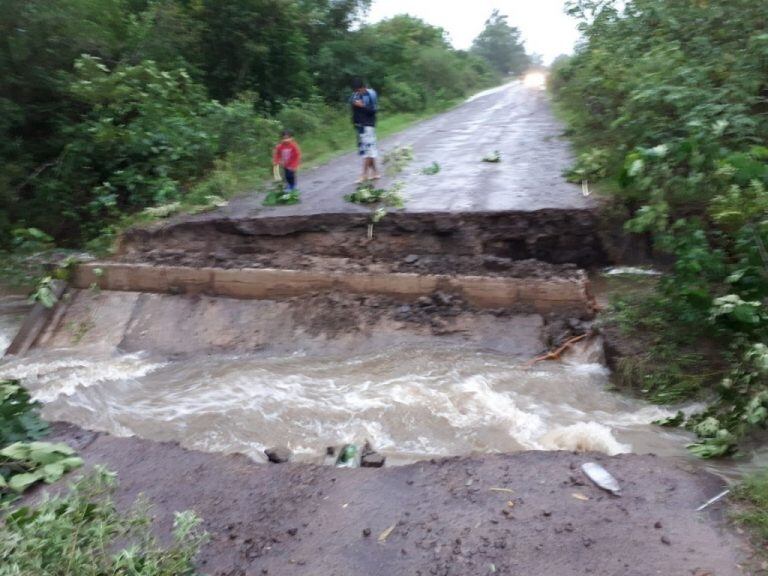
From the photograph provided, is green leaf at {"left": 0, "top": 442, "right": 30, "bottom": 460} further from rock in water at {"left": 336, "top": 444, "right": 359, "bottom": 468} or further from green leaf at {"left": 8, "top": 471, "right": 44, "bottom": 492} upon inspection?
rock in water at {"left": 336, "top": 444, "right": 359, "bottom": 468}

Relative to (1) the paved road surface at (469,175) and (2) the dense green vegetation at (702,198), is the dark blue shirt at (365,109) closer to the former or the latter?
(1) the paved road surface at (469,175)

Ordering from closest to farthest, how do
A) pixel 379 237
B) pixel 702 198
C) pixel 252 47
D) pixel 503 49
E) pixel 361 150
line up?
pixel 702 198 < pixel 379 237 < pixel 361 150 < pixel 252 47 < pixel 503 49

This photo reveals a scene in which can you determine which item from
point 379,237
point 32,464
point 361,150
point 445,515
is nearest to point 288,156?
point 361,150

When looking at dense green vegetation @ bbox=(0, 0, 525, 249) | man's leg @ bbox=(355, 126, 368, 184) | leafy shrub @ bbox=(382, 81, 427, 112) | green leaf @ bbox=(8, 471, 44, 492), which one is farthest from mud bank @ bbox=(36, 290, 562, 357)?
leafy shrub @ bbox=(382, 81, 427, 112)

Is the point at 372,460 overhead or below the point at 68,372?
overhead

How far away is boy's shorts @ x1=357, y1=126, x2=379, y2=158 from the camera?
931 centimetres

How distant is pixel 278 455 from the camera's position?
13.9 ft

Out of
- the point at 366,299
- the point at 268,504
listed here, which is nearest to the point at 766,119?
the point at 366,299

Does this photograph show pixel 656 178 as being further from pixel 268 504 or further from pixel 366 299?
pixel 268 504

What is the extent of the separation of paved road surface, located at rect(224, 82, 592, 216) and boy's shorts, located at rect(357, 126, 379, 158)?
500 millimetres

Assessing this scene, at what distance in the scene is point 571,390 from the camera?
543cm

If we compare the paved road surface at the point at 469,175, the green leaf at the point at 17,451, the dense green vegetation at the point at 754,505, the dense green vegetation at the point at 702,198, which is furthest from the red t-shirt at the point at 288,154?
the dense green vegetation at the point at 754,505

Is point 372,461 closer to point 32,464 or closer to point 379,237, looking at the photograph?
point 32,464

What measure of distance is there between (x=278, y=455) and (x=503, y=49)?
62.1 metres
